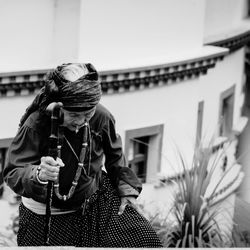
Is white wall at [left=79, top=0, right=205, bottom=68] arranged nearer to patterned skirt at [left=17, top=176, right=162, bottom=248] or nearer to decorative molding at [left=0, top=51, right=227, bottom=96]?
decorative molding at [left=0, top=51, right=227, bottom=96]

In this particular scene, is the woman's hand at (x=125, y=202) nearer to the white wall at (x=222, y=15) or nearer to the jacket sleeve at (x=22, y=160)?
the jacket sleeve at (x=22, y=160)

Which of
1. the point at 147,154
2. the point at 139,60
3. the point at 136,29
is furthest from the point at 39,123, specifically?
the point at 147,154

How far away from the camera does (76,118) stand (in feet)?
20.7

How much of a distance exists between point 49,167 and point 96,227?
A: 2.67 feet

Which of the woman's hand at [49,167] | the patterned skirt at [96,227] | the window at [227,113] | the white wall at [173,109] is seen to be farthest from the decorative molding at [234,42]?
the woman's hand at [49,167]

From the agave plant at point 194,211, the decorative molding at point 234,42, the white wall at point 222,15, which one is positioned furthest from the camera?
the white wall at point 222,15

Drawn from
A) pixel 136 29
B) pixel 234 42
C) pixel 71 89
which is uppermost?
pixel 71 89

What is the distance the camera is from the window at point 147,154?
12.9 metres

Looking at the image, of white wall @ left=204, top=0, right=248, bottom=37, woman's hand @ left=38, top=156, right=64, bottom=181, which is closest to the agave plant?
woman's hand @ left=38, top=156, right=64, bottom=181

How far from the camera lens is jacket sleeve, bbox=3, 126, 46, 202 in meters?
6.25

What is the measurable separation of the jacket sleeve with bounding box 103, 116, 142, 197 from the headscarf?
1.20 feet

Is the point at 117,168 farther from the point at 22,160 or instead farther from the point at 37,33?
the point at 37,33

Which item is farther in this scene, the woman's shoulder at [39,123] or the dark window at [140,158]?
the dark window at [140,158]

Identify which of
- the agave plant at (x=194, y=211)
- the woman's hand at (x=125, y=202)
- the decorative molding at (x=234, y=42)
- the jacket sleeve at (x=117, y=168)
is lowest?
the agave plant at (x=194, y=211)
